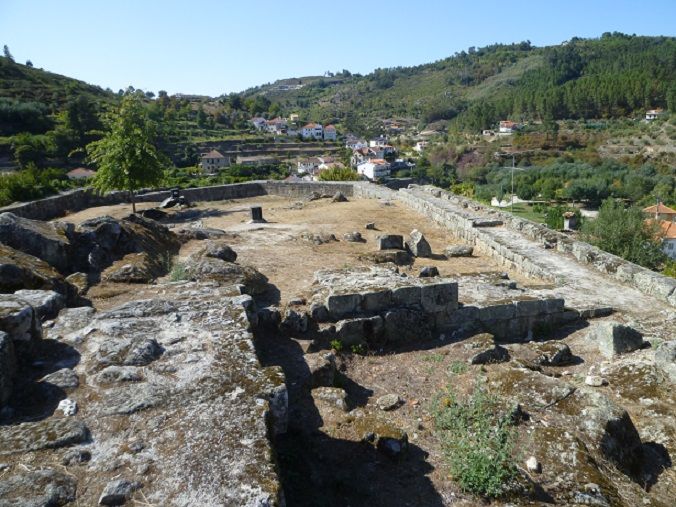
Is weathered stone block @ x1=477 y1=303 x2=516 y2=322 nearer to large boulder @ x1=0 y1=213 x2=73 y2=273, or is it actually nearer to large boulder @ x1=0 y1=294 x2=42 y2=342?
large boulder @ x1=0 y1=294 x2=42 y2=342

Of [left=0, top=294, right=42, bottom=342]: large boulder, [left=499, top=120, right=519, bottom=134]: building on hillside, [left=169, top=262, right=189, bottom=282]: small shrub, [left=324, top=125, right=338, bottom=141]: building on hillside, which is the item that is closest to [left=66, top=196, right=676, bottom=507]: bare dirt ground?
[left=169, top=262, right=189, bottom=282]: small shrub

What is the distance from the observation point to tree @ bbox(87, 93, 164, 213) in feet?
56.0

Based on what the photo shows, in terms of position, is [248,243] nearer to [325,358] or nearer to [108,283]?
[108,283]

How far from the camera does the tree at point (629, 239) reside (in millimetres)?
16328

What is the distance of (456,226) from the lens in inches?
587

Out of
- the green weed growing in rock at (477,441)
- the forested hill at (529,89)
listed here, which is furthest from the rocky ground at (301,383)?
the forested hill at (529,89)

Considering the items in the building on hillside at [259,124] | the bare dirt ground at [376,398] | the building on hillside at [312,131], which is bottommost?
the bare dirt ground at [376,398]

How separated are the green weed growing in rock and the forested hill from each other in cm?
9392

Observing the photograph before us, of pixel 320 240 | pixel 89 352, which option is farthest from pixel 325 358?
pixel 320 240

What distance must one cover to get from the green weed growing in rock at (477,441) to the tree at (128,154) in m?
14.9

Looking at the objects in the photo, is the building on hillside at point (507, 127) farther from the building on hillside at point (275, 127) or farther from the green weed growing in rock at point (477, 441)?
the green weed growing in rock at point (477, 441)

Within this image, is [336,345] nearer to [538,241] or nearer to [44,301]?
[44,301]

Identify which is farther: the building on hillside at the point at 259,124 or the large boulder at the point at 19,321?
the building on hillside at the point at 259,124

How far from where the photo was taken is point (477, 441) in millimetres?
4703
